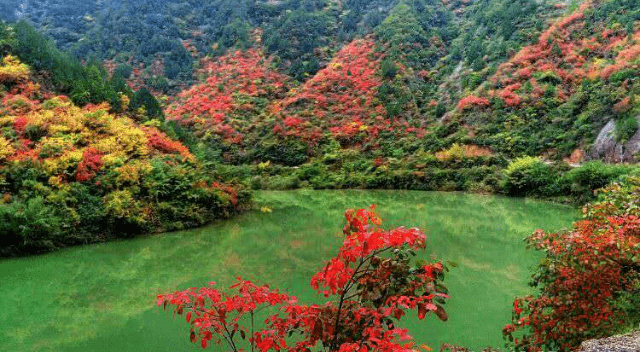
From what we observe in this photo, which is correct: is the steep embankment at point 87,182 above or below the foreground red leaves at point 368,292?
below

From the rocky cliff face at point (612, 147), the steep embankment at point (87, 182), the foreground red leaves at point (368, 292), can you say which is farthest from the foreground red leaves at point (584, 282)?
the rocky cliff face at point (612, 147)

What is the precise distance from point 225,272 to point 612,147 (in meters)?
24.9

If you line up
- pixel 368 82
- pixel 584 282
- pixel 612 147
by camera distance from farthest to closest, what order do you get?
1. pixel 368 82
2. pixel 612 147
3. pixel 584 282

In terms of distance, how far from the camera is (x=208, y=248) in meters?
15.5

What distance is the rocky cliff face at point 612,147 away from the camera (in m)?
25.8

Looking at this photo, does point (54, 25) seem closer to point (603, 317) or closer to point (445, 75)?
point (445, 75)

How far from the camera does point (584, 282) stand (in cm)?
536

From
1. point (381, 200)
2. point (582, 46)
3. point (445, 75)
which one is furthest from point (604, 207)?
point (445, 75)

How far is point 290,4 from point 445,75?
27.2 metres

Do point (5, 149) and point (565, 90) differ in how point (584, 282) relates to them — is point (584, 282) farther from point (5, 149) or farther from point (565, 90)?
point (565, 90)

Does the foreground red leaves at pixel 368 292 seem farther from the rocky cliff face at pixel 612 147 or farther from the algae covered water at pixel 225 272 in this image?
the rocky cliff face at pixel 612 147

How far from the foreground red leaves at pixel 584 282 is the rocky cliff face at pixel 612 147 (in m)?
23.9

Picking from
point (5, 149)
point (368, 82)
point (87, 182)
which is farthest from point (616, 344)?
point (368, 82)

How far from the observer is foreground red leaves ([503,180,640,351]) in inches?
205
